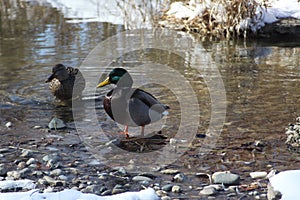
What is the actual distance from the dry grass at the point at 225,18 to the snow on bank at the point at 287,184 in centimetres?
766

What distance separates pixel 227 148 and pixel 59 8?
13224mm

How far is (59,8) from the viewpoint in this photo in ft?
58.4

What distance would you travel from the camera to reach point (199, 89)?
8.11 metres

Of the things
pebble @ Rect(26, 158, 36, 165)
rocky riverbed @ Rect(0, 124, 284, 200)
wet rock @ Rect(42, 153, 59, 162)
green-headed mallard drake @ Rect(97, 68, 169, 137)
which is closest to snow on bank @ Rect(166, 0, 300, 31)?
green-headed mallard drake @ Rect(97, 68, 169, 137)

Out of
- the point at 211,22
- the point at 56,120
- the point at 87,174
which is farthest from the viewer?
the point at 211,22

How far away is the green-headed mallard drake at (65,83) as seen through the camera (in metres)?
7.77

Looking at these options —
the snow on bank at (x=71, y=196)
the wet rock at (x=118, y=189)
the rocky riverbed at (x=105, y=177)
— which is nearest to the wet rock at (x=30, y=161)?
the rocky riverbed at (x=105, y=177)

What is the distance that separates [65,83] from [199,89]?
199cm

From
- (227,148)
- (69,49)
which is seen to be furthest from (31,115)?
(69,49)

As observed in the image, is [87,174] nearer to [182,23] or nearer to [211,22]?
[211,22]

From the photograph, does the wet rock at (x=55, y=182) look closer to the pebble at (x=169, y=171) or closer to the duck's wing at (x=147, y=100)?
the pebble at (x=169, y=171)

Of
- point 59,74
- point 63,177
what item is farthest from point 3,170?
point 59,74

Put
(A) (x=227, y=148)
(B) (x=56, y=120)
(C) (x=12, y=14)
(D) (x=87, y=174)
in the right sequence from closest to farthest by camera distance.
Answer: (D) (x=87, y=174)
(A) (x=227, y=148)
(B) (x=56, y=120)
(C) (x=12, y=14)

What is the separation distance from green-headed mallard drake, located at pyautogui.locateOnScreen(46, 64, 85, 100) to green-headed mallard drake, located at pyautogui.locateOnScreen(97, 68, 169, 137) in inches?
69.4
